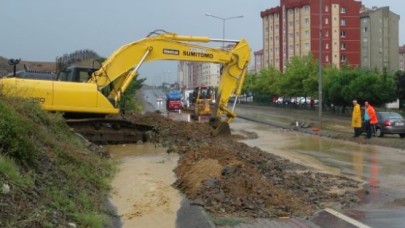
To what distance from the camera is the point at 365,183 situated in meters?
13.8

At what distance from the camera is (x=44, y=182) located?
8.80 metres

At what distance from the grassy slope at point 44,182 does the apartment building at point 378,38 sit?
4717 inches

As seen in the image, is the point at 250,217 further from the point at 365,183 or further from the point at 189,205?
the point at 365,183

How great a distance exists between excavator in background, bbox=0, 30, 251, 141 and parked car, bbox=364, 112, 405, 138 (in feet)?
28.2

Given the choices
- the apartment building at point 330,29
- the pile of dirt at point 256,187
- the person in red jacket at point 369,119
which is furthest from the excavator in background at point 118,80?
the apartment building at point 330,29

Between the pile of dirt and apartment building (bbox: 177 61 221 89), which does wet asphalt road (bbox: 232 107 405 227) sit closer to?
the pile of dirt

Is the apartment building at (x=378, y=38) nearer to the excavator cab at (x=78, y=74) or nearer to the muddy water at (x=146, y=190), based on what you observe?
the excavator cab at (x=78, y=74)

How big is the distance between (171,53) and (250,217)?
52.5 ft

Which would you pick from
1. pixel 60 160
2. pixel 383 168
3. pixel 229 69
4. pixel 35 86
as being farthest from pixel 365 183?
pixel 229 69

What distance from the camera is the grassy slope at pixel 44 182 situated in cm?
683

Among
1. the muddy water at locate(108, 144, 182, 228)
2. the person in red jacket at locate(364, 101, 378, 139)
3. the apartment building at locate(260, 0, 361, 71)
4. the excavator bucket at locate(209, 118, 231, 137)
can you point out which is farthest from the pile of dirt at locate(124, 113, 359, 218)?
the apartment building at locate(260, 0, 361, 71)

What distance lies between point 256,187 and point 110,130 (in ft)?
35.7

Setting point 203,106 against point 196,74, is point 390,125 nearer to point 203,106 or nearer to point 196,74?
point 203,106

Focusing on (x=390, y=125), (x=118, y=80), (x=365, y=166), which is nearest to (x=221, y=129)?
(x=118, y=80)
